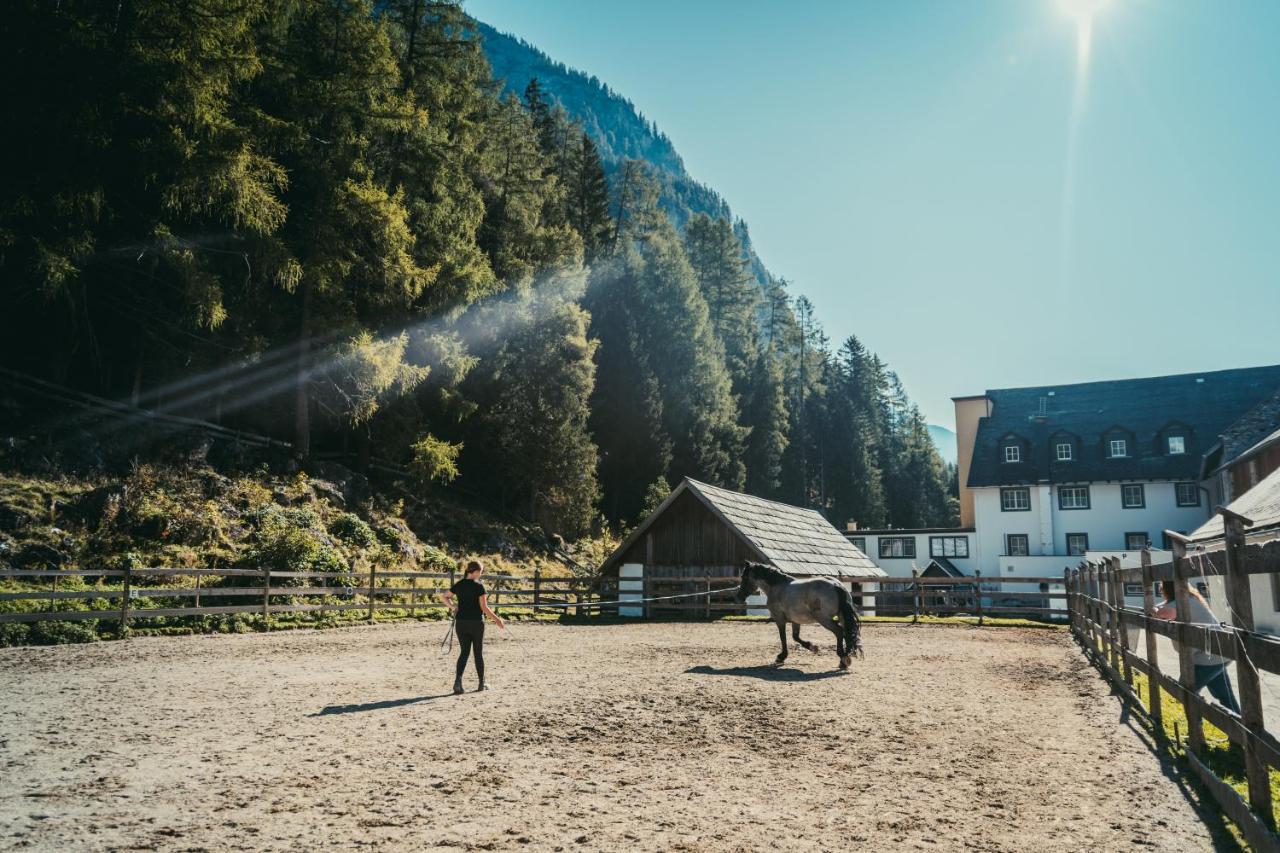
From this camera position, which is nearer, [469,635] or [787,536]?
[469,635]

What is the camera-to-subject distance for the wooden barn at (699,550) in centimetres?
2764

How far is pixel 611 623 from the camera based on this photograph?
25016 mm

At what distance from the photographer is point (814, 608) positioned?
13.7 metres

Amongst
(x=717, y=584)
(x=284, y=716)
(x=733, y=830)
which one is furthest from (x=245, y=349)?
(x=733, y=830)

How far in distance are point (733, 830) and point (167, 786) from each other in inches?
163

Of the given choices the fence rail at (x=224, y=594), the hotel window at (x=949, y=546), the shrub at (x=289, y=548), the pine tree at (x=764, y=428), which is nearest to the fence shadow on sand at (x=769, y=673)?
the fence rail at (x=224, y=594)

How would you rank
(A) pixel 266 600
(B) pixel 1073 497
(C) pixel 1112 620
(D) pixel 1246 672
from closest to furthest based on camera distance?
1. (D) pixel 1246 672
2. (C) pixel 1112 620
3. (A) pixel 266 600
4. (B) pixel 1073 497

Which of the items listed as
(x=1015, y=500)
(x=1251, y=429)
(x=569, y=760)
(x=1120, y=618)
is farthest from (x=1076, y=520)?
(x=569, y=760)

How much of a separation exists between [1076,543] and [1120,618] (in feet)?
125

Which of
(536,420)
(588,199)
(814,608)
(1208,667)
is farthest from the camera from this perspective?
(588,199)

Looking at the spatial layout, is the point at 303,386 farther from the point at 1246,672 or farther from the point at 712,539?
the point at 1246,672

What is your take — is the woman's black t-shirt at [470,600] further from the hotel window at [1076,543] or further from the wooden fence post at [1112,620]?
the hotel window at [1076,543]

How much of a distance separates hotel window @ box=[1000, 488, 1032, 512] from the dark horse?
1420 inches

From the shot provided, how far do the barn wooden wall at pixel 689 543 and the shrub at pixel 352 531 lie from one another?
388 inches
